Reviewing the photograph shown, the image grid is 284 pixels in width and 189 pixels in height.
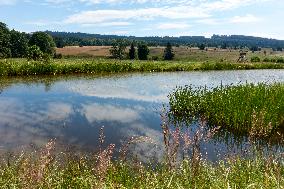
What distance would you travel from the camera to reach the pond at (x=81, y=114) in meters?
16.1

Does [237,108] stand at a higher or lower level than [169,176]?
lower

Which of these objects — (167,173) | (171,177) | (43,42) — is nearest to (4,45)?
(43,42)

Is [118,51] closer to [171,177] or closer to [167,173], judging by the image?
[167,173]

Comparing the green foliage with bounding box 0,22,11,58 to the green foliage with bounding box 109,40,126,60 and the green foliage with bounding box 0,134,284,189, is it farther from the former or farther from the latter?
the green foliage with bounding box 0,134,284,189

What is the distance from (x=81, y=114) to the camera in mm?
22359

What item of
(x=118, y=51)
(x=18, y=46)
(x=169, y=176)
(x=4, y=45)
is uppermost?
(x=169, y=176)

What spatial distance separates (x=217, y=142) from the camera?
16.2 meters

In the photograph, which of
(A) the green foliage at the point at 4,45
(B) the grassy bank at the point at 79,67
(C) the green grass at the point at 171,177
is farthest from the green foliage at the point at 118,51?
(C) the green grass at the point at 171,177

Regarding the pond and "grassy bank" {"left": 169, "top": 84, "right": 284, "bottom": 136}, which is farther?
"grassy bank" {"left": 169, "top": 84, "right": 284, "bottom": 136}

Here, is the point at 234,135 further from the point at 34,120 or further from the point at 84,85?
the point at 84,85

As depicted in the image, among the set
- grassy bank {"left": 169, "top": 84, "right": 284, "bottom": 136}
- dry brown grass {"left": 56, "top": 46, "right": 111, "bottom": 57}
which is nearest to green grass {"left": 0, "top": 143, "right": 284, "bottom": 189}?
grassy bank {"left": 169, "top": 84, "right": 284, "bottom": 136}

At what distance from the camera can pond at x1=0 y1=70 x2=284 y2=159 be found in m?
16.1

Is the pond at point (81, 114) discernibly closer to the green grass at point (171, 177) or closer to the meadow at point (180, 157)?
the meadow at point (180, 157)

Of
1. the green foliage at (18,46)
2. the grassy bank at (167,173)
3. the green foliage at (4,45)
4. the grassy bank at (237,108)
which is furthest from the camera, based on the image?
the green foliage at (18,46)
